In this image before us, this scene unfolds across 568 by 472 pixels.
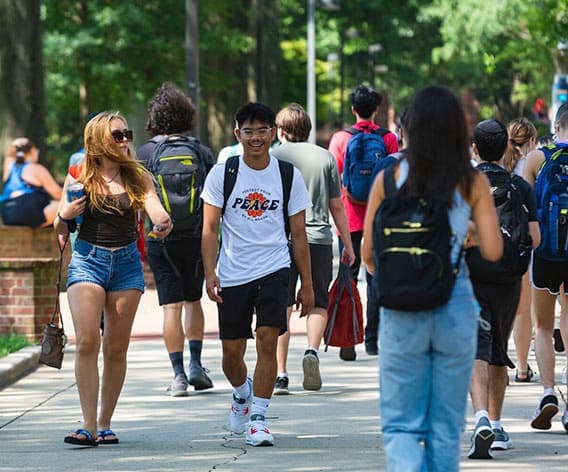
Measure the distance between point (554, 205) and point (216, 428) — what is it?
7.49 feet

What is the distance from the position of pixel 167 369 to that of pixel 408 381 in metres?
6.63

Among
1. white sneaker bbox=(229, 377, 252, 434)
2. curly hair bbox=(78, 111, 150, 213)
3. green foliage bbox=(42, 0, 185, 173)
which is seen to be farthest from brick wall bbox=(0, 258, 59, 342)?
green foliage bbox=(42, 0, 185, 173)

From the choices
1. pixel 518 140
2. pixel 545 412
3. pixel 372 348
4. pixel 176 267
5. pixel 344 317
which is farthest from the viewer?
pixel 372 348

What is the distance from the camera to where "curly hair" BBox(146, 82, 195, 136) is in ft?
34.4

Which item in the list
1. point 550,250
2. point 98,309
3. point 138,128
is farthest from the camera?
point 138,128

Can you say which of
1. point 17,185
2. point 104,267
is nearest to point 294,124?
point 104,267

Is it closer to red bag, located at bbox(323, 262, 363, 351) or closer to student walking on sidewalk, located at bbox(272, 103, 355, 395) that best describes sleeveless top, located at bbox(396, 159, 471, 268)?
student walking on sidewalk, located at bbox(272, 103, 355, 395)

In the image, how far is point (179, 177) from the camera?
10.3 meters

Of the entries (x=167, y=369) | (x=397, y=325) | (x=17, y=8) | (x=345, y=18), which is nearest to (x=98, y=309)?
(x=397, y=325)

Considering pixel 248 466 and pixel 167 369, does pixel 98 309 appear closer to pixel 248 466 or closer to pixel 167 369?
pixel 248 466

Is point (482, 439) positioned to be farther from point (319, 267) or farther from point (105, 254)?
point (319, 267)

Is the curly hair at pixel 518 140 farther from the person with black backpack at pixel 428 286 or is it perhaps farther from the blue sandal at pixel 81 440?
the person with black backpack at pixel 428 286

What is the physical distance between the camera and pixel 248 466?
7.81 metres

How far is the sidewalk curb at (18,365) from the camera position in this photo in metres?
11.3
